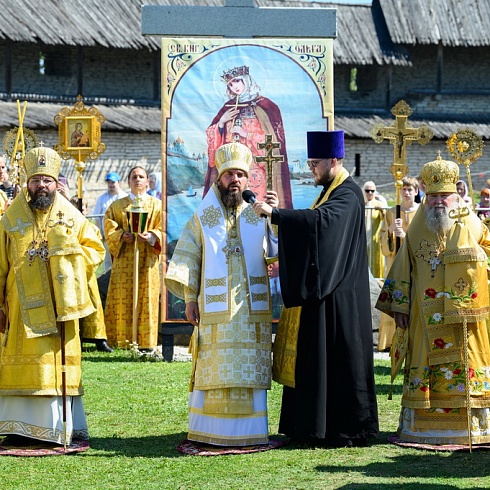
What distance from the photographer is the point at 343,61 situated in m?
34.1

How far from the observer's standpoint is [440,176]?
7625mm

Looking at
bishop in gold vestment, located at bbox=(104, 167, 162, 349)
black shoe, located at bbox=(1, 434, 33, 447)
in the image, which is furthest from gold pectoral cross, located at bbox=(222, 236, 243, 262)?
bishop in gold vestment, located at bbox=(104, 167, 162, 349)

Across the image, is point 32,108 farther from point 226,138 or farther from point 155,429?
point 155,429

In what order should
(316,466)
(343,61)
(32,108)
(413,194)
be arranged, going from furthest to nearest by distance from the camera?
1. (343,61)
2. (32,108)
3. (413,194)
4. (316,466)

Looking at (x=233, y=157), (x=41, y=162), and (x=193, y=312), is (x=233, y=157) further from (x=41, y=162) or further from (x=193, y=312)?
(x=41, y=162)

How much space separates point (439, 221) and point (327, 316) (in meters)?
0.96

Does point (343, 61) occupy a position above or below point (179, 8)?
above

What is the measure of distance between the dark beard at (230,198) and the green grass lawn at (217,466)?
1.60 meters

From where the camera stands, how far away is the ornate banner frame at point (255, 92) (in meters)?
10.8

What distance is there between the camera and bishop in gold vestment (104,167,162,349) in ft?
39.7

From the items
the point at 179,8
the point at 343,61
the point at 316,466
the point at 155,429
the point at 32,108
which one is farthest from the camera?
the point at 343,61

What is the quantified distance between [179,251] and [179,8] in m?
3.85

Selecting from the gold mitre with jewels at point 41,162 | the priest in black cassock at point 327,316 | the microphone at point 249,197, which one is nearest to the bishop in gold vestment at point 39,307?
the gold mitre with jewels at point 41,162

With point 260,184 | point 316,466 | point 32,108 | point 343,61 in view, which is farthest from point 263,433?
point 343,61
